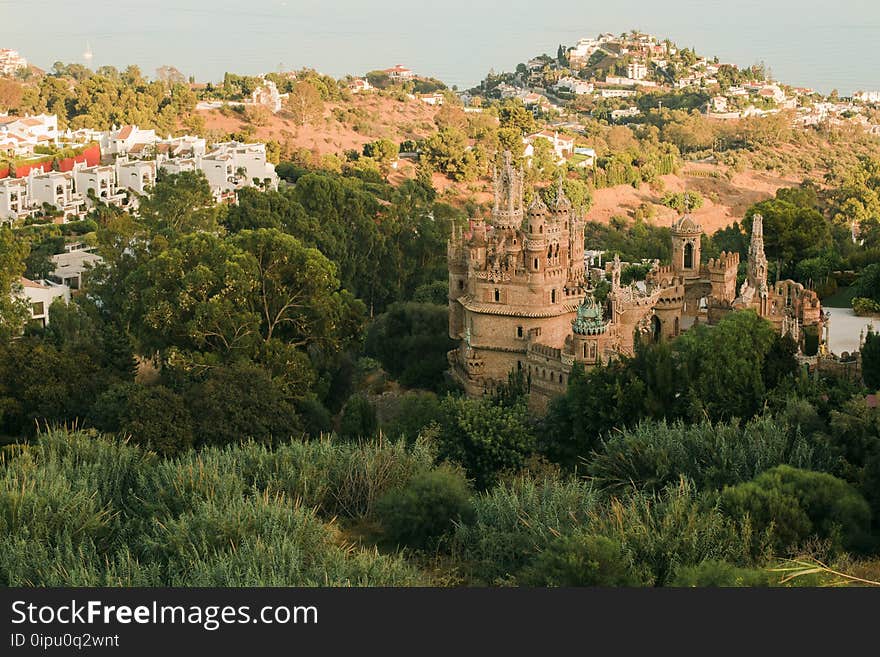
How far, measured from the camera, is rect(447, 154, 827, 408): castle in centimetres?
2859

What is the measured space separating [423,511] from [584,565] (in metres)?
4.32

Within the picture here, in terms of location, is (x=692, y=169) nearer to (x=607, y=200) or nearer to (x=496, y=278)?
(x=607, y=200)

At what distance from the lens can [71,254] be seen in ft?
159

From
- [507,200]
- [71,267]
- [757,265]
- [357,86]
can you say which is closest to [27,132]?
[71,267]

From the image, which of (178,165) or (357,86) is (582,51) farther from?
(178,165)

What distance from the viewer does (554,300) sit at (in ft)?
97.0

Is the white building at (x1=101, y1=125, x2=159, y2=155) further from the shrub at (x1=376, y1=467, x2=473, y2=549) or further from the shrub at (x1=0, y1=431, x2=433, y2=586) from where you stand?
the shrub at (x1=376, y1=467, x2=473, y2=549)

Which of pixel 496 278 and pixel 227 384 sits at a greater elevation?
pixel 496 278

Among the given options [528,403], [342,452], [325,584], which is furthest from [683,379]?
[325,584]

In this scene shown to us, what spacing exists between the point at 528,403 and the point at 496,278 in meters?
2.84

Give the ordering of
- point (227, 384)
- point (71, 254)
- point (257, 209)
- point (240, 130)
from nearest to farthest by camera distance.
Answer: point (227, 384) → point (257, 209) → point (71, 254) → point (240, 130)

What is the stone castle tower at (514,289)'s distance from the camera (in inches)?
1153

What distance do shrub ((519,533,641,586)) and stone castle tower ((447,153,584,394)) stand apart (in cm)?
1114

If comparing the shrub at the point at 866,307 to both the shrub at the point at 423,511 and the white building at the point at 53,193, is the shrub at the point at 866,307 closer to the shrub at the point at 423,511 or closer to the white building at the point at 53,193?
the shrub at the point at 423,511
